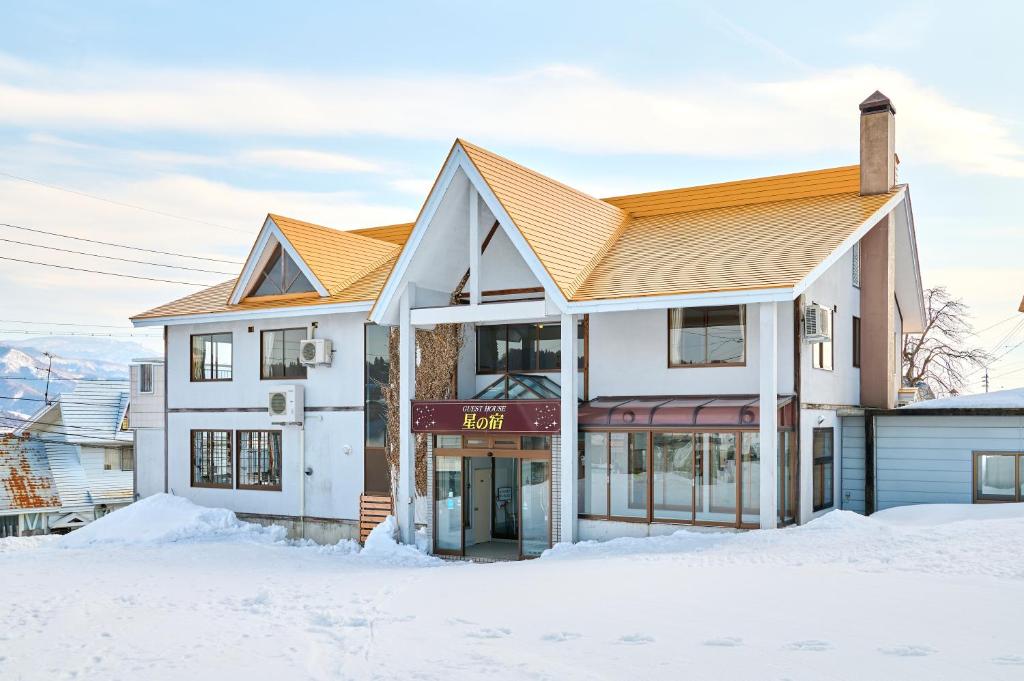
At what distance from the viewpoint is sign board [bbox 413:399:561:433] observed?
18000 mm

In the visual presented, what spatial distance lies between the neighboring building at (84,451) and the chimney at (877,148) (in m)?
29.9

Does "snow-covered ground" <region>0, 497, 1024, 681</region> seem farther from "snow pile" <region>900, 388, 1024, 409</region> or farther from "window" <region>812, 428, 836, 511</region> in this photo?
"snow pile" <region>900, 388, 1024, 409</region>

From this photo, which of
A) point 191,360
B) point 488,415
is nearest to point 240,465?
point 191,360

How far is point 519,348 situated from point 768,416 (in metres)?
5.85

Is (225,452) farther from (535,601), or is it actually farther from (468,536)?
(535,601)

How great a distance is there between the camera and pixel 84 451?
128ft

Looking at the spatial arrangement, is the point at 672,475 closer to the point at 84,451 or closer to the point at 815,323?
the point at 815,323

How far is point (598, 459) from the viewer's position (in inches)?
712

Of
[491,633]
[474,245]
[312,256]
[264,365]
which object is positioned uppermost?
[312,256]

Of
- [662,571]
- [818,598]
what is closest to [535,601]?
[662,571]

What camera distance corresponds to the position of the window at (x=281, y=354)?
23.0 m

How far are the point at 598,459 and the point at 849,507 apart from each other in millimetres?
5698

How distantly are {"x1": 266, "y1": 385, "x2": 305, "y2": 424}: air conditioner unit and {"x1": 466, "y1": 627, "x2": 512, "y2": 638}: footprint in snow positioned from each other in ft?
41.4

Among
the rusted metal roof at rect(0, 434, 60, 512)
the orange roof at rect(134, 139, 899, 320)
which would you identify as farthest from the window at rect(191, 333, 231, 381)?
the rusted metal roof at rect(0, 434, 60, 512)
